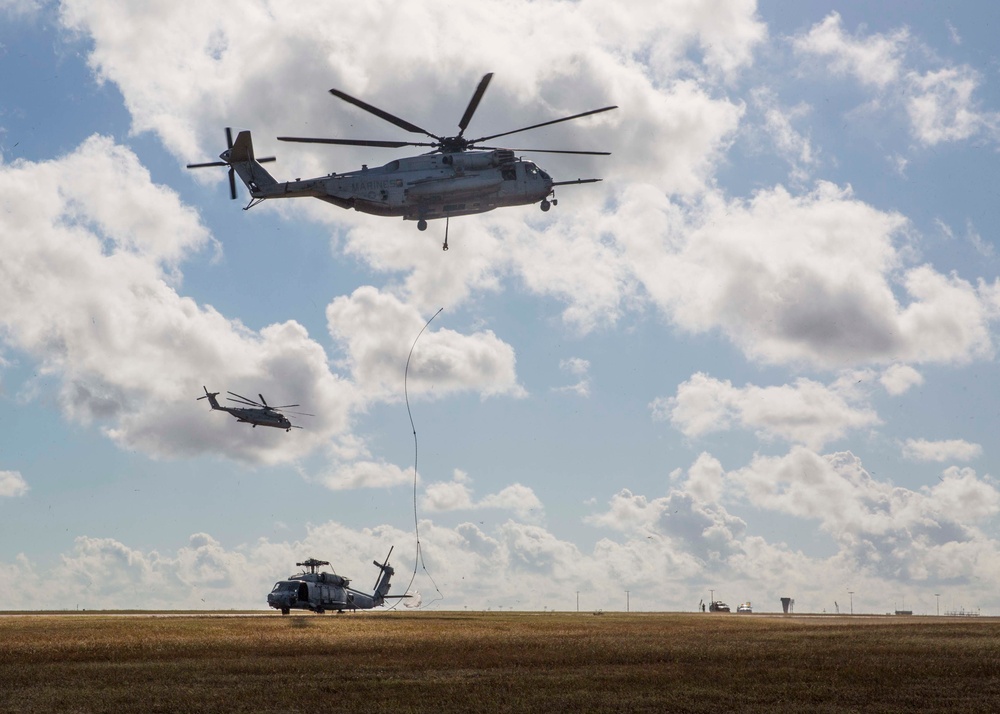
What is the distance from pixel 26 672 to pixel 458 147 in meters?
38.4

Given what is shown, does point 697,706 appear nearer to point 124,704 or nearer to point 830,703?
point 830,703

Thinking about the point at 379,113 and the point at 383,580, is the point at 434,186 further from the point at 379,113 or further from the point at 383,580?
the point at 383,580

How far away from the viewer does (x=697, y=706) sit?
23.0 m

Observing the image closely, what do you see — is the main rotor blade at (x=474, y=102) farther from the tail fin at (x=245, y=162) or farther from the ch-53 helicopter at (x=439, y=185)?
the tail fin at (x=245, y=162)

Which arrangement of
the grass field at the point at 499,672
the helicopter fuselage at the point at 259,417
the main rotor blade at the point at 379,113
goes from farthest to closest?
the helicopter fuselage at the point at 259,417, the main rotor blade at the point at 379,113, the grass field at the point at 499,672

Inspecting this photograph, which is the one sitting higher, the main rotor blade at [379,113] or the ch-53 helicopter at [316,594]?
the main rotor blade at [379,113]

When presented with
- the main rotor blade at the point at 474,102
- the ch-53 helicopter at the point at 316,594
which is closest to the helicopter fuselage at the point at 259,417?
the ch-53 helicopter at the point at 316,594

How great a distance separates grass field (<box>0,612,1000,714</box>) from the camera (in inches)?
914

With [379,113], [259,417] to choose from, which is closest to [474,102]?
[379,113]

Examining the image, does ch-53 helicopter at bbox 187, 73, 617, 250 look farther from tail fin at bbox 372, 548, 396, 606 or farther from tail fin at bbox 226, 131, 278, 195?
tail fin at bbox 372, 548, 396, 606

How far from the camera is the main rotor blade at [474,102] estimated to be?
51125 mm

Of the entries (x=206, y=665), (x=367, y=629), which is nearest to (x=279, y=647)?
(x=206, y=665)

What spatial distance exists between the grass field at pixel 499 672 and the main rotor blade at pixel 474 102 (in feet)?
88.0

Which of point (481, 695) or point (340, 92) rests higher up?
point (340, 92)
